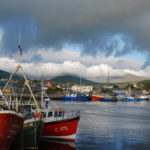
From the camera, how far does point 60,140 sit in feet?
129

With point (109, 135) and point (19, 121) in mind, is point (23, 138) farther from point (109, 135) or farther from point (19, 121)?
point (109, 135)

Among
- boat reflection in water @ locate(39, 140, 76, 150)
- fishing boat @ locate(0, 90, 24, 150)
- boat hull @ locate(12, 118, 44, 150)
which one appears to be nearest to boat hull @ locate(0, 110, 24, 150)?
fishing boat @ locate(0, 90, 24, 150)

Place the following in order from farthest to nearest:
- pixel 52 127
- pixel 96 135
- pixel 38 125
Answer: pixel 96 135
pixel 52 127
pixel 38 125

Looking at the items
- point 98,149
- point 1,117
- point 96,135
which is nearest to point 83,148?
point 98,149

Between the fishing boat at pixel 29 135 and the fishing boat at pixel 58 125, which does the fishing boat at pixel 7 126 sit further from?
the fishing boat at pixel 58 125

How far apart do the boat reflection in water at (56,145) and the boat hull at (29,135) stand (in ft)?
10.8

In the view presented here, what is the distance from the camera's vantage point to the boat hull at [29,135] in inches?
1251

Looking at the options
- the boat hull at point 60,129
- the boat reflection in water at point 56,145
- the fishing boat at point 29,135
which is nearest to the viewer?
the fishing boat at point 29,135

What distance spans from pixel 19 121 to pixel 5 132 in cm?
165

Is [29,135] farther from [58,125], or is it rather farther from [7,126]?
[58,125]

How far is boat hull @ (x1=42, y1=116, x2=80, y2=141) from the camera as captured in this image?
38375mm

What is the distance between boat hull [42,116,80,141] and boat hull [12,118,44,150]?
556 cm

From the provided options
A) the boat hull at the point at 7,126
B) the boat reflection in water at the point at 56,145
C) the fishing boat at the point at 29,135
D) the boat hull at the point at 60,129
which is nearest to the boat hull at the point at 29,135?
the fishing boat at the point at 29,135

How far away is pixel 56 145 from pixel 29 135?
622 centimetres
